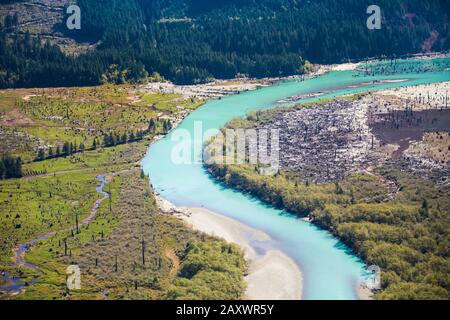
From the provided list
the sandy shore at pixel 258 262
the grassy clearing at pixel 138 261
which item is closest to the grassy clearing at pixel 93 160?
the grassy clearing at pixel 138 261

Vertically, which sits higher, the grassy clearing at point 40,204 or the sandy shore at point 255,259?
the grassy clearing at point 40,204

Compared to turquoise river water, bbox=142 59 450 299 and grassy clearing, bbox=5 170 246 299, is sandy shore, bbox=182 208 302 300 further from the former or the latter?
grassy clearing, bbox=5 170 246 299

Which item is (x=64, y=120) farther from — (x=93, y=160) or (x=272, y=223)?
(x=272, y=223)

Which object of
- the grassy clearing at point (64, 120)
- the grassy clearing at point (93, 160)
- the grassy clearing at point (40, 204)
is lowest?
the grassy clearing at point (40, 204)

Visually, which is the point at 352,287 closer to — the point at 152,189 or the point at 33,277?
the point at 33,277

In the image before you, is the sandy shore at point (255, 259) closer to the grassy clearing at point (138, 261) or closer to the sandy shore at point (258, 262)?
the sandy shore at point (258, 262)

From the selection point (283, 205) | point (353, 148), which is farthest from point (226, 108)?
point (283, 205)

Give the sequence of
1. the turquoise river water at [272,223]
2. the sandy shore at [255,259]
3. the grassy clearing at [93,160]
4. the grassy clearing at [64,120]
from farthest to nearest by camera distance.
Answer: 1. the grassy clearing at [64,120]
2. the grassy clearing at [93,160]
3. the turquoise river water at [272,223]
4. the sandy shore at [255,259]

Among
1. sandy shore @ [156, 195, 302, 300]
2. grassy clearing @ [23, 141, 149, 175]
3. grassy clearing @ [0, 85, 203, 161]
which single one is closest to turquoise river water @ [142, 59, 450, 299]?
sandy shore @ [156, 195, 302, 300]
